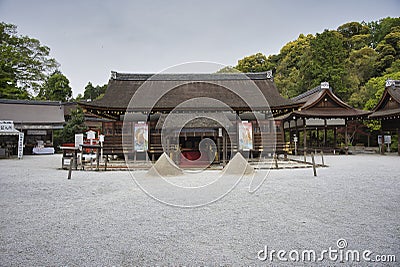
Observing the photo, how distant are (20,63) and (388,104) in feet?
103

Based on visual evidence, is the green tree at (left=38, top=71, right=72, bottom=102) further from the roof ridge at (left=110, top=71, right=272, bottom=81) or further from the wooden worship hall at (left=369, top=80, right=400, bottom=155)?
the wooden worship hall at (left=369, top=80, right=400, bottom=155)

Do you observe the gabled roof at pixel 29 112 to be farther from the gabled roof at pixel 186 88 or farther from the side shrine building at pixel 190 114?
the side shrine building at pixel 190 114

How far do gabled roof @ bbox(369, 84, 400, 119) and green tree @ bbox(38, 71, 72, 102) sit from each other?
31.3 meters

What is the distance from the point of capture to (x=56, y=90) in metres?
32.9

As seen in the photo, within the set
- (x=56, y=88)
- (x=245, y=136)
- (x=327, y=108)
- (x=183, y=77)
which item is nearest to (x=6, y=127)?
(x=183, y=77)

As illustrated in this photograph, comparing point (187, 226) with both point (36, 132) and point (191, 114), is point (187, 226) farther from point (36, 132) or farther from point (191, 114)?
point (36, 132)

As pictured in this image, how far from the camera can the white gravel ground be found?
284cm

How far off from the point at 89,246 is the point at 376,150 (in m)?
23.9

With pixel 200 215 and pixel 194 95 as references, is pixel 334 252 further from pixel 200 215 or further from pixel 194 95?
pixel 194 95

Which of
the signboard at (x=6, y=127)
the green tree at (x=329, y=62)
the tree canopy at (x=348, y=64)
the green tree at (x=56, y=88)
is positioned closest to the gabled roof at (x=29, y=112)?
the signboard at (x=6, y=127)

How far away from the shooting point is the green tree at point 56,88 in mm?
32094

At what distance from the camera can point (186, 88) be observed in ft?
53.2

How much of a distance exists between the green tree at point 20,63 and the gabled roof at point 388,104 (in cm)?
3005

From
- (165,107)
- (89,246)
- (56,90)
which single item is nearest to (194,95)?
(165,107)
